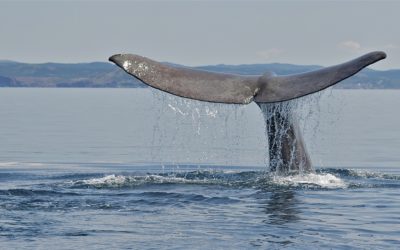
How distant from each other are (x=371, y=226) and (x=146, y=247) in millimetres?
2838

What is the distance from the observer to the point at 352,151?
25.6 meters

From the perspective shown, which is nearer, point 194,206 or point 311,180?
point 194,206

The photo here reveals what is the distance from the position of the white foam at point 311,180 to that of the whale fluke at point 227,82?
70.0 inches

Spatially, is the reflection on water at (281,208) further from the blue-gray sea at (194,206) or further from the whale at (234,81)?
the whale at (234,81)

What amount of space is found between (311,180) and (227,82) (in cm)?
246

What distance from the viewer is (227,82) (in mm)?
12406

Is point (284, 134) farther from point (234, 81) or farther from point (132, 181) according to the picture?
point (132, 181)


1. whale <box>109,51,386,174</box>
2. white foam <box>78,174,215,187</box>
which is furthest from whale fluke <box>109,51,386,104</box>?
white foam <box>78,174,215,187</box>

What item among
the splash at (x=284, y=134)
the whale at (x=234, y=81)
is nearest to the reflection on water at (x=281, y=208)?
the splash at (x=284, y=134)

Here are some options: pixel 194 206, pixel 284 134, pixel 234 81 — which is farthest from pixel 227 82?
pixel 194 206

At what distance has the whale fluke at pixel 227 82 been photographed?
11469 mm

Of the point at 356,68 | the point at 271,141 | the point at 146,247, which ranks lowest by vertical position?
the point at 146,247

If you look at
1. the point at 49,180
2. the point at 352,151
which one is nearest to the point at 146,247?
the point at 49,180

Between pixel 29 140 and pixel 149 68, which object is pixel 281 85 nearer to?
pixel 149 68
